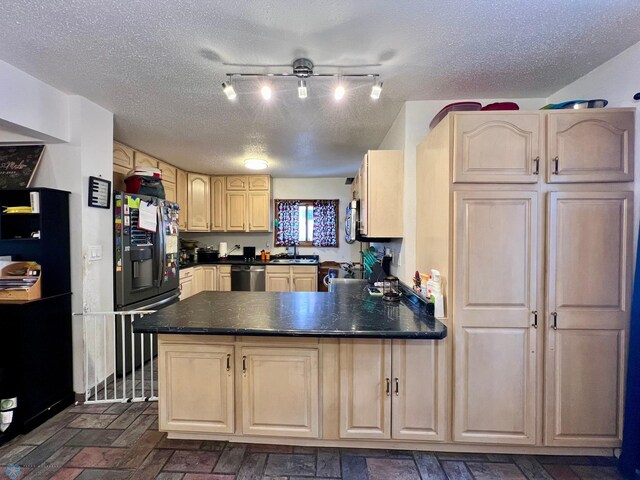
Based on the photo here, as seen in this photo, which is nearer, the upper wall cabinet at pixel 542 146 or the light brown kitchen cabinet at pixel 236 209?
the upper wall cabinet at pixel 542 146

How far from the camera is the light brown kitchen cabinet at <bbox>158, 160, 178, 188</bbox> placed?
3.95m

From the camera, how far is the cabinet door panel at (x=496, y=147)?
1.66m

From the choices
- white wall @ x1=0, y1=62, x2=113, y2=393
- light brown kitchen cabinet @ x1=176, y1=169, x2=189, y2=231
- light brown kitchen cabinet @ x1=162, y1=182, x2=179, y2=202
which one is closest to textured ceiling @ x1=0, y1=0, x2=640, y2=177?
white wall @ x1=0, y1=62, x2=113, y2=393

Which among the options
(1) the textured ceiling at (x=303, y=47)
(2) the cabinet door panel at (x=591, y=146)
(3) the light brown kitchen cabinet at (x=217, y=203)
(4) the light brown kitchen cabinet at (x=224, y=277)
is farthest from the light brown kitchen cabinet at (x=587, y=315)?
(3) the light brown kitchen cabinet at (x=217, y=203)

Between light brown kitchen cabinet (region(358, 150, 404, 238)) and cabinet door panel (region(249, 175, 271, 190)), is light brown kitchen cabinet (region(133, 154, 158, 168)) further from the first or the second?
light brown kitchen cabinet (region(358, 150, 404, 238))

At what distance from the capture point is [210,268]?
4.66 metres

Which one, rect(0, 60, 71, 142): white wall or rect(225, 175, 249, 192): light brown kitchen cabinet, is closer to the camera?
rect(0, 60, 71, 142): white wall

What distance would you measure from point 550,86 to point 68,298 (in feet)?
13.0

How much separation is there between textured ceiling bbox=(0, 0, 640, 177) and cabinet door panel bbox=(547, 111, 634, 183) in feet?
1.33

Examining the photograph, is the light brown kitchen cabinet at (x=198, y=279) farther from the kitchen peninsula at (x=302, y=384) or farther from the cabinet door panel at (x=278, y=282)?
the kitchen peninsula at (x=302, y=384)

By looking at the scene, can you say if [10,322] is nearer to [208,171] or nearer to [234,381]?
[234,381]

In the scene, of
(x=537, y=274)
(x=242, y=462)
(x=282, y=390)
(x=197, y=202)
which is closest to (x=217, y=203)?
(x=197, y=202)

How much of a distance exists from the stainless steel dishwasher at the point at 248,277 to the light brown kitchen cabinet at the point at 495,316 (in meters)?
3.42

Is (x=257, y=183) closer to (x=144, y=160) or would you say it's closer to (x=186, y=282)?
Answer: (x=144, y=160)
